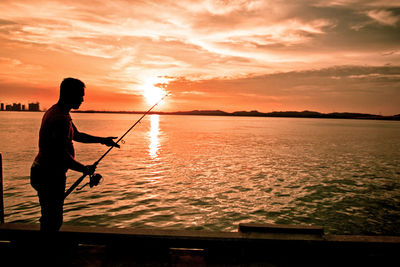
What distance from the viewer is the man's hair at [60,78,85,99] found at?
3.62 m

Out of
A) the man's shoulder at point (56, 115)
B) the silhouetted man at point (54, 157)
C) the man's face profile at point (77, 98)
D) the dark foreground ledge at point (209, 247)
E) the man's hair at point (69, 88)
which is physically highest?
the man's hair at point (69, 88)

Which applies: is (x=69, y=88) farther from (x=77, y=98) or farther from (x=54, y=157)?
(x=54, y=157)

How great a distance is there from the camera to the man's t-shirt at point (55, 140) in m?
3.42

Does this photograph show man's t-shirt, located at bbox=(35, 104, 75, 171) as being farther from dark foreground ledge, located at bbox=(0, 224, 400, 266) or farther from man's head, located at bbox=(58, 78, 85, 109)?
dark foreground ledge, located at bbox=(0, 224, 400, 266)

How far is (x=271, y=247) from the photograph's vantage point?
3.92 meters

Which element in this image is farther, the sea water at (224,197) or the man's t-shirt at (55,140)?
the sea water at (224,197)

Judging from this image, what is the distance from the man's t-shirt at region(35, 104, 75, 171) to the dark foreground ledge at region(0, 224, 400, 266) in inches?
Answer: 43.9

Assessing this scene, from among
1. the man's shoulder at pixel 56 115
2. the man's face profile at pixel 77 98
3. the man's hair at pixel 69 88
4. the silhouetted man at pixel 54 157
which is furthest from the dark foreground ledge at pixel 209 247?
the man's hair at pixel 69 88

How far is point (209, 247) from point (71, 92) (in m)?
2.93

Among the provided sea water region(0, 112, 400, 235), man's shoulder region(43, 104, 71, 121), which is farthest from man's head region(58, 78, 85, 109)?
sea water region(0, 112, 400, 235)

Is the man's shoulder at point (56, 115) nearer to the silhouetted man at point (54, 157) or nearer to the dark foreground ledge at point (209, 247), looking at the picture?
the silhouetted man at point (54, 157)

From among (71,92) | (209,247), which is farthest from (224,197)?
(71,92)

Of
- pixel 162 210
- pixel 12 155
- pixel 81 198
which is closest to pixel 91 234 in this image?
pixel 162 210

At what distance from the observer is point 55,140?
3.42 metres
